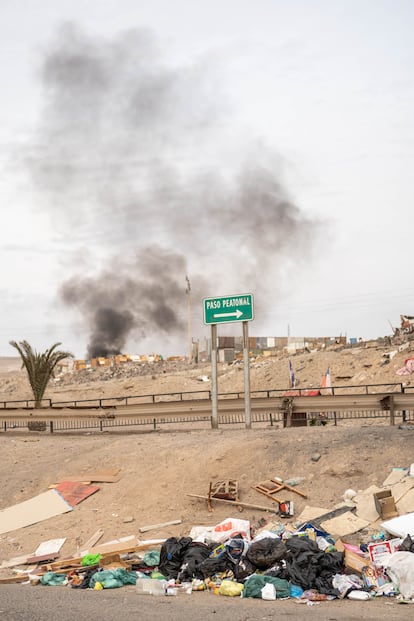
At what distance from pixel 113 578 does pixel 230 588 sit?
70.0 inches

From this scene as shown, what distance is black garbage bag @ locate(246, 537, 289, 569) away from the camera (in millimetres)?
10133

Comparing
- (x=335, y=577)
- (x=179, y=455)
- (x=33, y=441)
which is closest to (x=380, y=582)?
(x=335, y=577)

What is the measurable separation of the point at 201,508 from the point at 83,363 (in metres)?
76.5

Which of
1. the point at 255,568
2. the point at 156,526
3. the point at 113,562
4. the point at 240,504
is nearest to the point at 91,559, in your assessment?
the point at 113,562

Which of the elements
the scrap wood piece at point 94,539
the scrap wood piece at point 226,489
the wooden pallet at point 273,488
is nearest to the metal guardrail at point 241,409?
the wooden pallet at point 273,488

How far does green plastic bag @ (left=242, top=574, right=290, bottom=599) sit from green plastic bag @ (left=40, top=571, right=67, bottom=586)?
282 cm

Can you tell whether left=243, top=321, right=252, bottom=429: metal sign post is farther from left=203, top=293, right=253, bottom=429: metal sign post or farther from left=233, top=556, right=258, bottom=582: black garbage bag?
left=233, top=556, right=258, bottom=582: black garbage bag

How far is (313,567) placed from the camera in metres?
9.77

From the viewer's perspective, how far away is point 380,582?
9469 mm

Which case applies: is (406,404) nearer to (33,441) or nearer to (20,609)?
(33,441)

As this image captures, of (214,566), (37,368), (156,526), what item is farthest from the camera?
(37,368)

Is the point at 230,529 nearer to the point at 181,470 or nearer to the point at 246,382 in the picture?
the point at 181,470

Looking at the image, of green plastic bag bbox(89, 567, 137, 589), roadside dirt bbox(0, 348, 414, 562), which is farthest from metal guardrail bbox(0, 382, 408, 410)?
green plastic bag bbox(89, 567, 137, 589)

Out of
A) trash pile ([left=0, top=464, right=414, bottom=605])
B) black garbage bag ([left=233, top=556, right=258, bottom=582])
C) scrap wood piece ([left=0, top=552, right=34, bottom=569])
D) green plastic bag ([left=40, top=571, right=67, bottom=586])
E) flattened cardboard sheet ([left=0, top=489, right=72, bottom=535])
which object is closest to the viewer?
trash pile ([left=0, top=464, right=414, bottom=605])
